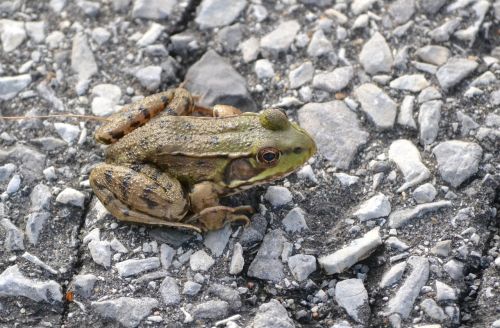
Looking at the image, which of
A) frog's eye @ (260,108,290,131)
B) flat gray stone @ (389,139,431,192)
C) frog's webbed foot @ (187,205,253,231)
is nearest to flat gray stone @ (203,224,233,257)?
frog's webbed foot @ (187,205,253,231)

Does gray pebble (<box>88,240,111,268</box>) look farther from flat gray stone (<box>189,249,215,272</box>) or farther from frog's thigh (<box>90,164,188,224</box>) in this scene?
flat gray stone (<box>189,249,215,272</box>)

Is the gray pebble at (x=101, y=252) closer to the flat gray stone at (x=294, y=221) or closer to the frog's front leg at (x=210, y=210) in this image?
the frog's front leg at (x=210, y=210)

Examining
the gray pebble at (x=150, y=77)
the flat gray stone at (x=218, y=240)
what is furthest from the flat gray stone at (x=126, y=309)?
the gray pebble at (x=150, y=77)

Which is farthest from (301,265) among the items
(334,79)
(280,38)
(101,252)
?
(280,38)

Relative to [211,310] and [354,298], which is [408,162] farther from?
[211,310]

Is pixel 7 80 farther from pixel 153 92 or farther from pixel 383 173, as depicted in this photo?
pixel 383 173
